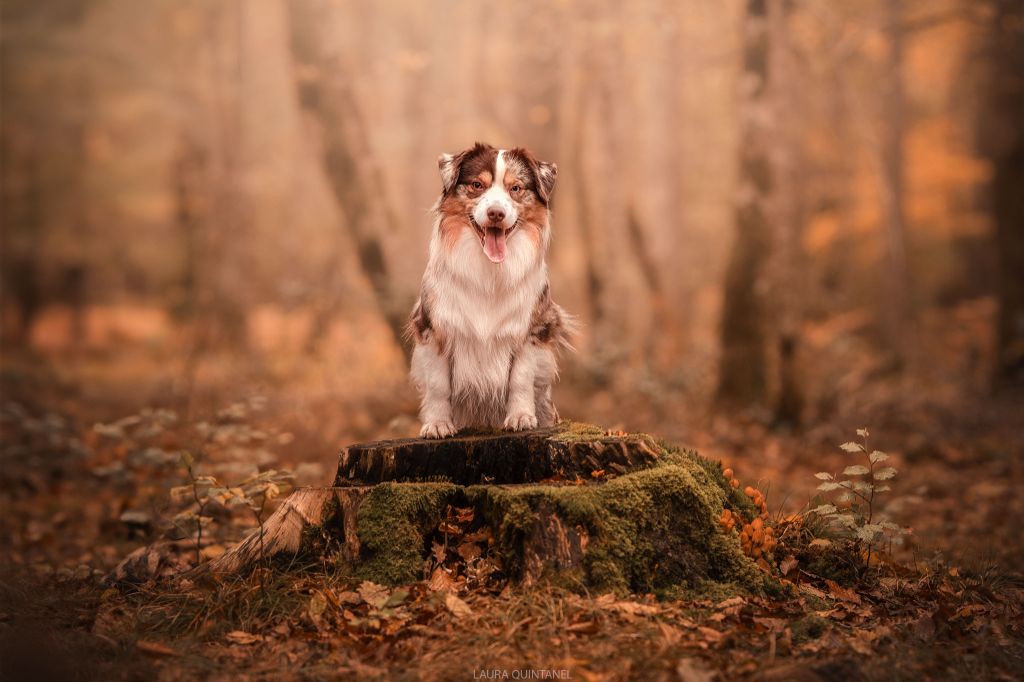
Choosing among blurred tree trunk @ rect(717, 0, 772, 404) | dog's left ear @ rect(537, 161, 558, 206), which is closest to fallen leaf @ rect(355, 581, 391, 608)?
dog's left ear @ rect(537, 161, 558, 206)

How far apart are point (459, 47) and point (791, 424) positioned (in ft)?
39.8

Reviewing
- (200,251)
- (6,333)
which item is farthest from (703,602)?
(6,333)

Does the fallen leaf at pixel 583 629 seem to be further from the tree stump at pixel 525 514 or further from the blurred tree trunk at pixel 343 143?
the blurred tree trunk at pixel 343 143

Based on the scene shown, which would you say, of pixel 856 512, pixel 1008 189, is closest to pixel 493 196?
pixel 856 512

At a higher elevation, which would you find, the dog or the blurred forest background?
the blurred forest background

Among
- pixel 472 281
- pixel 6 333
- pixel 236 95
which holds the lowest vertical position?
pixel 472 281

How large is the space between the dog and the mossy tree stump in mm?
341

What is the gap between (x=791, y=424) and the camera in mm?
11320

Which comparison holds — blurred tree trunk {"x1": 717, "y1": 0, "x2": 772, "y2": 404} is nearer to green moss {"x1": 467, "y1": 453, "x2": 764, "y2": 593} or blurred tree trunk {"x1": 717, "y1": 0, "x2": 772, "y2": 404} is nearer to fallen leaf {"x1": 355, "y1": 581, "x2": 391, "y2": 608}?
green moss {"x1": 467, "y1": 453, "x2": 764, "y2": 593}

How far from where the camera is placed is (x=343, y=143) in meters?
12.4

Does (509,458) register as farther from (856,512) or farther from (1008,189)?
(1008,189)

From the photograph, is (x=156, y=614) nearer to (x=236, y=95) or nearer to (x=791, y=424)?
(x=791, y=424)

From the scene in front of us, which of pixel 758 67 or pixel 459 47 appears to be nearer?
pixel 758 67

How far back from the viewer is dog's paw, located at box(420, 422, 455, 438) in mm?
4895
